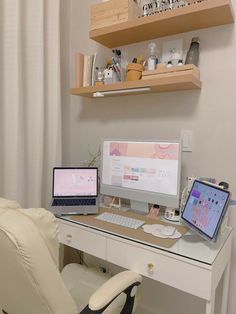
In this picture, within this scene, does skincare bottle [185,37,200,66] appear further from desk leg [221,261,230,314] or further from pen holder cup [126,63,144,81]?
desk leg [221,261,230,314]

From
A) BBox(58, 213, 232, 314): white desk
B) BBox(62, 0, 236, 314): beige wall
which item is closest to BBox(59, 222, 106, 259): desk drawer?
BBox(58, 213, 232, 314): white desk

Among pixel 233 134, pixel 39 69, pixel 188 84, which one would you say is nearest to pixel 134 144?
pixel 188 84

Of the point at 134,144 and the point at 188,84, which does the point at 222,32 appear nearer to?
the point at 188,84

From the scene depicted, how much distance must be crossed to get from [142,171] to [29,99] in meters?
0.87

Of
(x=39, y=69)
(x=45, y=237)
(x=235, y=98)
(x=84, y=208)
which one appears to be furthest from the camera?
(x=39, y=69)

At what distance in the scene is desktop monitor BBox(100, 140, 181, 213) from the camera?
4.93 feet

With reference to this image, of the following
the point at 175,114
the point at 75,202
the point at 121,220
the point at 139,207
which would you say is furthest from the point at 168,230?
the point at 175,114

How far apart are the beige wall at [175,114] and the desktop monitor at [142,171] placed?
206 mm

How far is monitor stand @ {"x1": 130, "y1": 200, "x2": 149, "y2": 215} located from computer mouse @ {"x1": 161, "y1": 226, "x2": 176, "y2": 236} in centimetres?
30

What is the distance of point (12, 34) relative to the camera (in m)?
1.54

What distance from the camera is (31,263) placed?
700mm

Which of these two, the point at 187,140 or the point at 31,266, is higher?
the point at 187,140

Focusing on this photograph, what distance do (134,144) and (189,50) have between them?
65 centimetres

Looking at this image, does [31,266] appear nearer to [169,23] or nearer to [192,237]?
[192,237]
